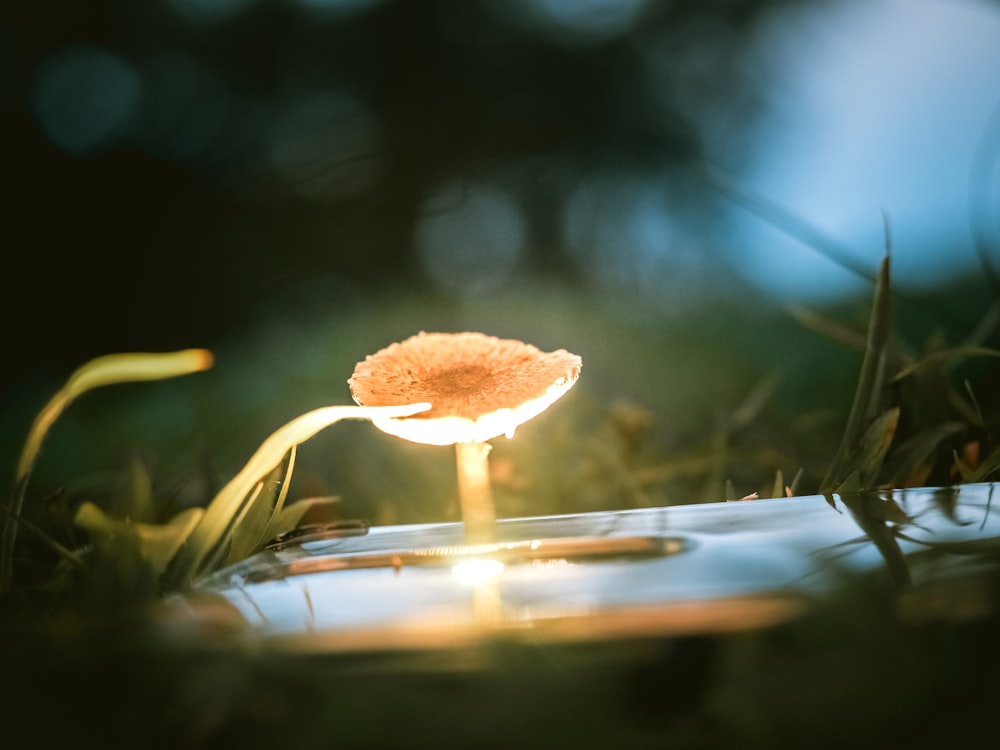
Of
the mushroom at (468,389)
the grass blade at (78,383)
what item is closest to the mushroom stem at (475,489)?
the mushroom at (468,389)

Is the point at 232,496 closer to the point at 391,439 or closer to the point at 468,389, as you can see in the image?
the point at 468,389

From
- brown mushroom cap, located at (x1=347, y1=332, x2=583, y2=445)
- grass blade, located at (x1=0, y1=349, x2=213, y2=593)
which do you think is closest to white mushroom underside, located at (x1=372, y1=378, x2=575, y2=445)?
brown mushroom cap, located at (x1=347, y1=332, x2=583, y2=445)

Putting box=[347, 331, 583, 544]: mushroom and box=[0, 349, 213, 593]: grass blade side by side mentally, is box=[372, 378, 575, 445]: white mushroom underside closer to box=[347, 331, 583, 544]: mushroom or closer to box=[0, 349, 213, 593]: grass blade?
box=[347, 331, 583, 544]: mushroom

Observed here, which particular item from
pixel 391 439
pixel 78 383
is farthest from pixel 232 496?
pixel 391 439

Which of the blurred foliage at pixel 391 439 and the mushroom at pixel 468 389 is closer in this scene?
the blurred foliage at pixel 391 439

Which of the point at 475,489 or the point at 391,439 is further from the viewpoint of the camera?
the point at 391,439

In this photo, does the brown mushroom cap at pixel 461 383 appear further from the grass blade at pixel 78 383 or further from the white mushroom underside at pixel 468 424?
the grass blade at pixel 78 383

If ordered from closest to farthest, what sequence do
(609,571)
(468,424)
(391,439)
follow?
(609,571)
(468,424)
(391,439)

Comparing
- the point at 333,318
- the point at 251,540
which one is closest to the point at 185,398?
the point at 333,318
